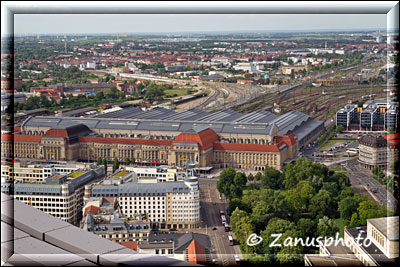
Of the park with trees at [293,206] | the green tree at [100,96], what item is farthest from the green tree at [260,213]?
the green tree at [100,96]

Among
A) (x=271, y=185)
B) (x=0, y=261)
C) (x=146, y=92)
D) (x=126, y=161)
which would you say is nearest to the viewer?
(x=0, y=261)

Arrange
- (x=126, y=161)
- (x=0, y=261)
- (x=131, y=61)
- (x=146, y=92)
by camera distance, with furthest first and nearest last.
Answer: (x=146, y=92)
(x=131, y=61)
(x=126, y=161)
(x=0, y=261)

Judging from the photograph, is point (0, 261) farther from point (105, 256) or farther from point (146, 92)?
point (146, 92)

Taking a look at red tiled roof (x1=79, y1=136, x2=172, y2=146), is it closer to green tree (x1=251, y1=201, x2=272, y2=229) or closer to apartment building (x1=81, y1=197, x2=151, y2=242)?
green tree (x1=251, y1=201, x2=272, y2=229)

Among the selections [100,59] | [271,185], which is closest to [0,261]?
[271,185]

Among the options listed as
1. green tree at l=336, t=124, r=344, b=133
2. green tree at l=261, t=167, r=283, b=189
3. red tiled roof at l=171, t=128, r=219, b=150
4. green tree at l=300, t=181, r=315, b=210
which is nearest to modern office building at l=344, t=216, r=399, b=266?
green tree at l=300, t=181, r=315, b=210

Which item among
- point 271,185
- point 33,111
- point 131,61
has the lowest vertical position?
point 271,185
